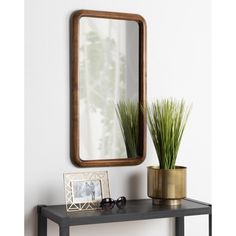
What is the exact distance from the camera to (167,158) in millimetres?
2492

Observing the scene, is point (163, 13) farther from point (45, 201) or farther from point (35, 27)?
point (45, 201)

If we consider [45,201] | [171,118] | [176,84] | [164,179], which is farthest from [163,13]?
[45,201]

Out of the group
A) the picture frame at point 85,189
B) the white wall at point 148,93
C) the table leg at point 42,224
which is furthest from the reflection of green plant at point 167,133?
the table leg at point 42,224

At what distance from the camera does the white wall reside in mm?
2400

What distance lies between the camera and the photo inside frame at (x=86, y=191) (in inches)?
92.5

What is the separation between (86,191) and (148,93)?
567 mm

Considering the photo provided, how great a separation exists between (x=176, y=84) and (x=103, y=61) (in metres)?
0.40

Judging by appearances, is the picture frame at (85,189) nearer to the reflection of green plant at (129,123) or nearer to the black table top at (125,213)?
the black table top at (125,213)

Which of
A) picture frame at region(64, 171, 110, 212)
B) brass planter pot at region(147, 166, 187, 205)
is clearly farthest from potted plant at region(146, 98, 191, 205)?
picture frame at region(64, 171, 110, 212)

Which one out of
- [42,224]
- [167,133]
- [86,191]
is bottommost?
[42,224]

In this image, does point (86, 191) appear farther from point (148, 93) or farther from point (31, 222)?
point (148, 93)

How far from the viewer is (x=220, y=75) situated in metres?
2.87

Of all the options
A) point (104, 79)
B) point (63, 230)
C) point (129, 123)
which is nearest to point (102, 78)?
point (104, 79)

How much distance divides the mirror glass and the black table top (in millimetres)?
269
